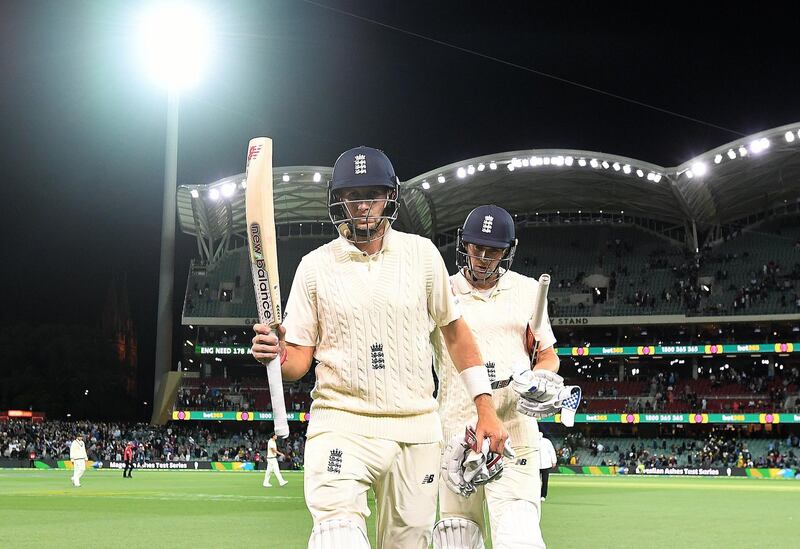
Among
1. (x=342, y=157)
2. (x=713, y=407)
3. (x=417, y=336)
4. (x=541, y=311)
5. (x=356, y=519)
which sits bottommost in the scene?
(x=356, y=519)

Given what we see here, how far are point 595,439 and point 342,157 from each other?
57.6m

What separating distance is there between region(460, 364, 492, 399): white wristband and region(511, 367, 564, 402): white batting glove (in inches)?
62.9

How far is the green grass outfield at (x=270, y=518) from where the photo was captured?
562 inches

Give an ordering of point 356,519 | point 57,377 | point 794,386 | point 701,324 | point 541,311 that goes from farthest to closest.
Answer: point 57,377
point 701,324
point 794,386
point 541,311
point 356,519

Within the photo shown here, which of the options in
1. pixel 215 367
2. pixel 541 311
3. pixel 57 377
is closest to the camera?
pixel 541 311

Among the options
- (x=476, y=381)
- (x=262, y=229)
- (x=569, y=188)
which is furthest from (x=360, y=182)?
(x=569, y=188)

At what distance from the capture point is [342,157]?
5719mm

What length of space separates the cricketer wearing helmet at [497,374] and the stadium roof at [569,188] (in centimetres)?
4941

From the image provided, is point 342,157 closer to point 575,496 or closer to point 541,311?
point 541,311

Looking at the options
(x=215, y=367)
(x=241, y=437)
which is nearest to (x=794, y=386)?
(x=241, y=437)

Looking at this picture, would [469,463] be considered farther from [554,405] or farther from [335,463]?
[554,405]

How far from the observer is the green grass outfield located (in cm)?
1427

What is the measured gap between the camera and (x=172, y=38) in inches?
2167

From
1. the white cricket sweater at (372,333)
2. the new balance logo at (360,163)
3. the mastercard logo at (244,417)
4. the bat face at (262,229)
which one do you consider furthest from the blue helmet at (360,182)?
the mastercard logo at (244,417)
